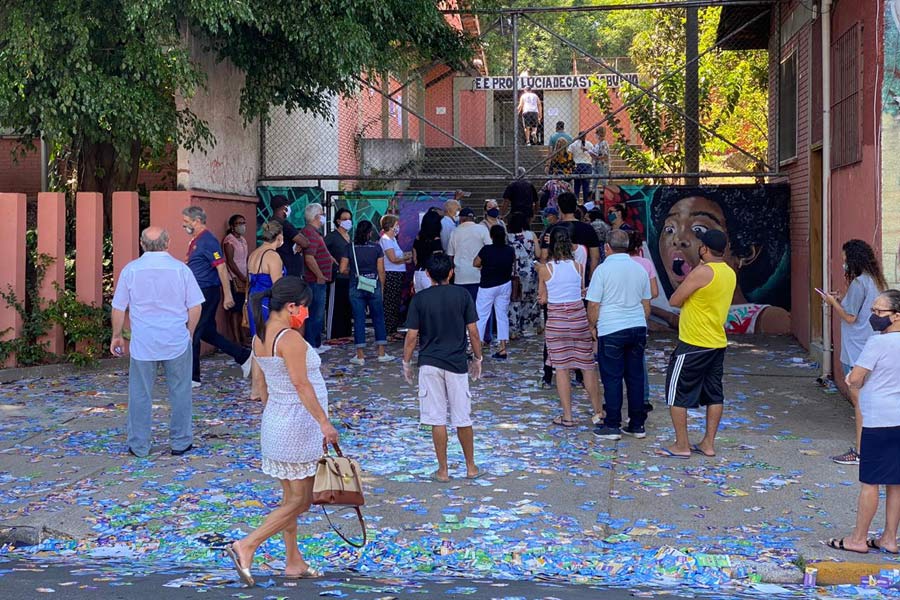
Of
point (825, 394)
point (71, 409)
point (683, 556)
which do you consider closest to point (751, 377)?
point (825, 394)

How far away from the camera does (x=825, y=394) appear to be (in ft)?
35.1

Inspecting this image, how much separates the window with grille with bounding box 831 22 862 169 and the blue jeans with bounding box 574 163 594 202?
5572mm

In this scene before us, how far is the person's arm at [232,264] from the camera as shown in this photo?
1279 centimetres

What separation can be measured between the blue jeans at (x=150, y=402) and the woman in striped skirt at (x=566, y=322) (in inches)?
120

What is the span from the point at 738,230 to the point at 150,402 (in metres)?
9.23

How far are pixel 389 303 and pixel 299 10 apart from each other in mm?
4333

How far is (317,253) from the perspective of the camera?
486 inches

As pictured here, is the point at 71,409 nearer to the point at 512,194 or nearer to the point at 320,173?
the point at 512,194

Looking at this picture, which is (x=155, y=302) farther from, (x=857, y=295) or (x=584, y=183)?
(x=584, y=183)

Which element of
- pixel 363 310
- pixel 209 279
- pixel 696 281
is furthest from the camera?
pixel 363 310

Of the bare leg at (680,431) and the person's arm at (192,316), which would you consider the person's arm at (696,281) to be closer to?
the bare leg at (680,431)

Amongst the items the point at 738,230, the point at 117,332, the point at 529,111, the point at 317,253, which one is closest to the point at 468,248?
the point at 317,253

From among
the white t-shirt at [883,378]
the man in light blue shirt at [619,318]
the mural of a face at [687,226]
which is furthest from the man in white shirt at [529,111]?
the white t-shirt at [883,378]

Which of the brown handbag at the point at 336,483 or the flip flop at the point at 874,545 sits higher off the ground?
the brown handbag at the point at 336,483
